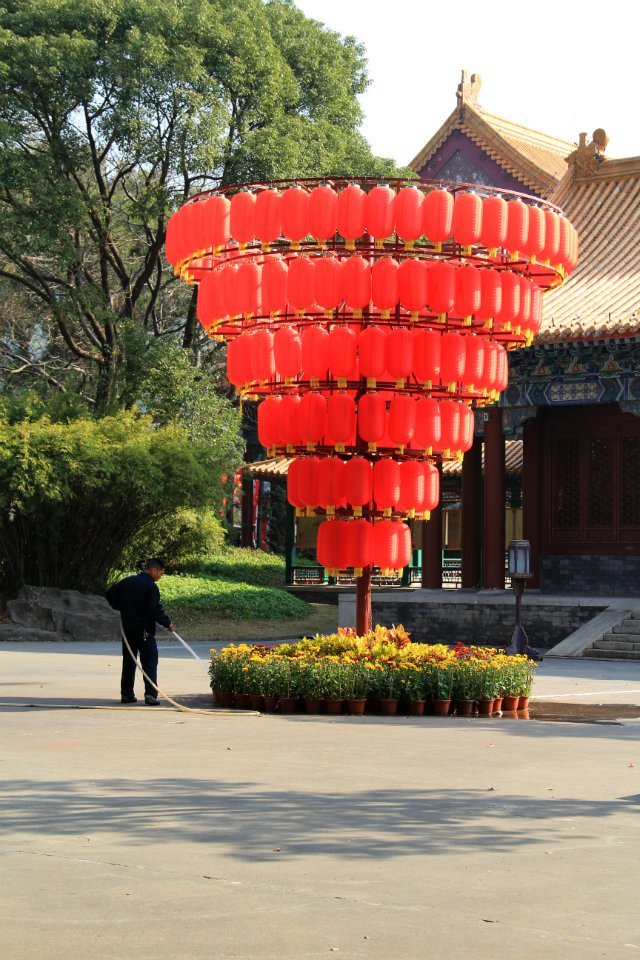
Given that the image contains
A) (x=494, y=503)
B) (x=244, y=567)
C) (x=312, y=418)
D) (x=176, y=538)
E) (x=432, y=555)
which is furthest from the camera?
(x=244, y=567)

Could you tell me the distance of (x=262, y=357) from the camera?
49.6 ft

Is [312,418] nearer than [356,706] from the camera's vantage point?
No

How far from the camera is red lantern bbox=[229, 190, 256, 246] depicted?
48.1 feet

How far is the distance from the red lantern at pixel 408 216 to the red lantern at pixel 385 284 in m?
0.32

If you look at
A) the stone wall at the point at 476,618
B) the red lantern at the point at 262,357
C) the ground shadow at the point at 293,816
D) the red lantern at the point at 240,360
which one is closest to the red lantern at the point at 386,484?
the red lantern at the point at 262,357

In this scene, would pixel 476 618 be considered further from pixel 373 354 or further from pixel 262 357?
pixel 373 354

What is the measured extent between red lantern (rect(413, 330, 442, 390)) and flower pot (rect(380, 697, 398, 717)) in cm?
353

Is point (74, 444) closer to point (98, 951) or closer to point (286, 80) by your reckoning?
point (286, 80)

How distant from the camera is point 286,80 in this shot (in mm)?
30031

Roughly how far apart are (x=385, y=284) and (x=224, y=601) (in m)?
15.8

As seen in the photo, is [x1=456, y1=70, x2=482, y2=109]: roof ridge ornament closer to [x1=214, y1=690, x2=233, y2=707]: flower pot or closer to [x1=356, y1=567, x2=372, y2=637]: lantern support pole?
[x1=356, y1=567, x2=372, y2=637]: lantern support pole

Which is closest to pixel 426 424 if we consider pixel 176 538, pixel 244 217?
pixel 244 217

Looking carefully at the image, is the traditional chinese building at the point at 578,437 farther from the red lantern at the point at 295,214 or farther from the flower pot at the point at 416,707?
the flower pot at the point at 416,707

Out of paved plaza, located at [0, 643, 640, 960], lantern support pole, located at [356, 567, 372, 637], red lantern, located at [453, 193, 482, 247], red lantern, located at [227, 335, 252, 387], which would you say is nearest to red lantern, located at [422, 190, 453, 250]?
red lantern, located at [453, 193, 482, 247]
